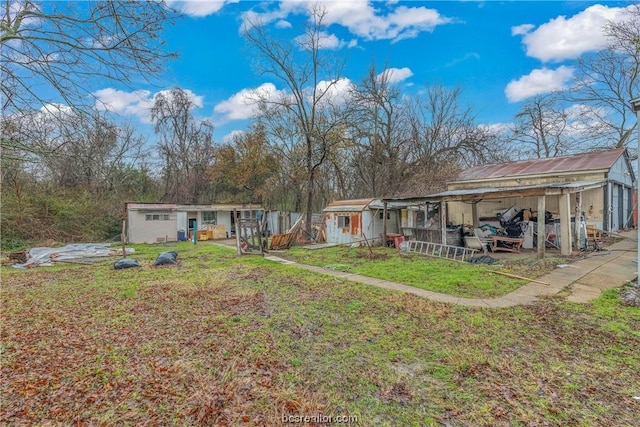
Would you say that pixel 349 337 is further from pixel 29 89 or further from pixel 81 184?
pixel 81 184

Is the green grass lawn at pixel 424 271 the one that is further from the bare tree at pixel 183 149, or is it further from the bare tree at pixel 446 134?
the bare tree at pixel 183 149

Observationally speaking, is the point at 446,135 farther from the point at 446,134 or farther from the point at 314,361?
the point at 314,361

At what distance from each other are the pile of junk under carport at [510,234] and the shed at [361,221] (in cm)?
341

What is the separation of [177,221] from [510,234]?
19.8 metres

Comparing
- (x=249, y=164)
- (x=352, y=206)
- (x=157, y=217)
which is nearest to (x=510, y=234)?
(x=352, y=206)

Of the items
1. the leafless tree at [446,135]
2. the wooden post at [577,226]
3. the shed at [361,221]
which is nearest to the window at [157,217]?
the shed at [361,221]

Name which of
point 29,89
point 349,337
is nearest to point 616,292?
point 349,337

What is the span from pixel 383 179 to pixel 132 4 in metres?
20.5

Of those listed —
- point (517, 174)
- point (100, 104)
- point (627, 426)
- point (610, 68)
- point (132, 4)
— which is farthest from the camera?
point (610, 68)

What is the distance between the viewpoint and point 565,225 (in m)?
9.76

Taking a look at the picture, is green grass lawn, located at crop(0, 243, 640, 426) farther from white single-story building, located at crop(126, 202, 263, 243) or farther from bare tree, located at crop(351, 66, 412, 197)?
bare tree, located at crop(351, 66, 412, 197)

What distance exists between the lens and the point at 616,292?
5.81 meters

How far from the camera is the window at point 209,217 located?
21.7 metres

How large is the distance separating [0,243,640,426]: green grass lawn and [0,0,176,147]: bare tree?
11.1ft
